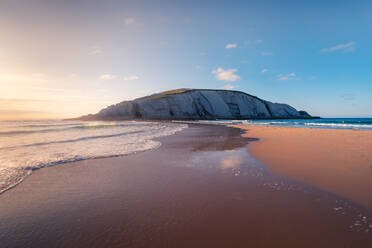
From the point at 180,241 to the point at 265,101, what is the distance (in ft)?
418

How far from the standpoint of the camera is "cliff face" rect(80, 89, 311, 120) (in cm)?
9350

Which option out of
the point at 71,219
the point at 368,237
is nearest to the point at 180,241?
the point at 71,219

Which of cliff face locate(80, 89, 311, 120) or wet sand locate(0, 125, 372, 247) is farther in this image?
cliff face locate(80, 89, 311, 120)

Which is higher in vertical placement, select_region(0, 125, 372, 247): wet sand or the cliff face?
the cliff face

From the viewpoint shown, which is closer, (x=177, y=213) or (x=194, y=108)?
(x=177, y=213)

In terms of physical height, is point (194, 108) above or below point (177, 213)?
above

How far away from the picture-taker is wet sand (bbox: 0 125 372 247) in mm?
→ 2988

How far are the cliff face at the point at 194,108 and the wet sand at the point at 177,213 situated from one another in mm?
86751

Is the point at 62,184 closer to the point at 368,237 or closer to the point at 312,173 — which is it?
the point at 368,237

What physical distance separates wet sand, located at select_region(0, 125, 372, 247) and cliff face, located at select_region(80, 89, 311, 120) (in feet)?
285

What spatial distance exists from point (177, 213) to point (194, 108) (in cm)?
9445

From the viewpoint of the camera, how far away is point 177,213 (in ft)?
12.6

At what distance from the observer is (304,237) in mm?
3002

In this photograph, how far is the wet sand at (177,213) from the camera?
2.99 meters
